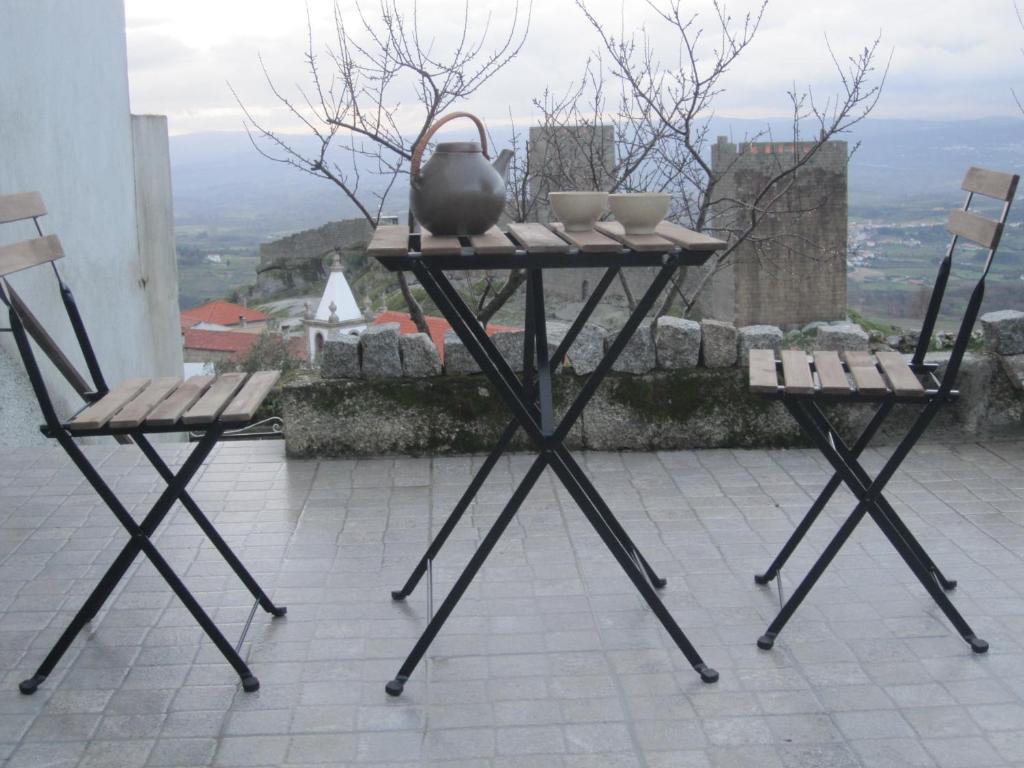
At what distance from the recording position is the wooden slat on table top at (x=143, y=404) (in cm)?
244

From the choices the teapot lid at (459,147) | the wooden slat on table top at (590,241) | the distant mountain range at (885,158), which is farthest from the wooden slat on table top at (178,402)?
the distant mountain range at (885,158)

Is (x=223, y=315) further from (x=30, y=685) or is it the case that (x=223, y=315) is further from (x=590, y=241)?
(x=590, y=241)

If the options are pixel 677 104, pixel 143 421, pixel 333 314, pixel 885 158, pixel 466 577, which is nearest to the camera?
pixel 143 421

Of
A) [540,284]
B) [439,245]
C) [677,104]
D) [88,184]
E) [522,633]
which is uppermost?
[677,104]

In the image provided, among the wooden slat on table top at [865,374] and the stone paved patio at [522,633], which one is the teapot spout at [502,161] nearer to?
the wooden slat on table top at [865,374]

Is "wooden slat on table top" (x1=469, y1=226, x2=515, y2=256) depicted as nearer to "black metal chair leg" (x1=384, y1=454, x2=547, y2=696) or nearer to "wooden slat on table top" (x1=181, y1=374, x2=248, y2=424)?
"black metal chair leg" (x1=384, y1=454, x2=547, y2=696)

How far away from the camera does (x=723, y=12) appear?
6555mm

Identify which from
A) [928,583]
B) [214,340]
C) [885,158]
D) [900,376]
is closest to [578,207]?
[900,376]

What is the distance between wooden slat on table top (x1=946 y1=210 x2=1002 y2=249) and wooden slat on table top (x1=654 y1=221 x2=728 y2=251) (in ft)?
2.05

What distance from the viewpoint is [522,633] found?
281 cm

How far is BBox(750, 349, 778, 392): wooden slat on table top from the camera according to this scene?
8.59ft

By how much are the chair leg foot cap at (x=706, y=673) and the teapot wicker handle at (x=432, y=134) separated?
1327mm

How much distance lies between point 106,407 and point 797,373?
168cm

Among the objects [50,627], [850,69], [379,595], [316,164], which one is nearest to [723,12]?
[850,69]
